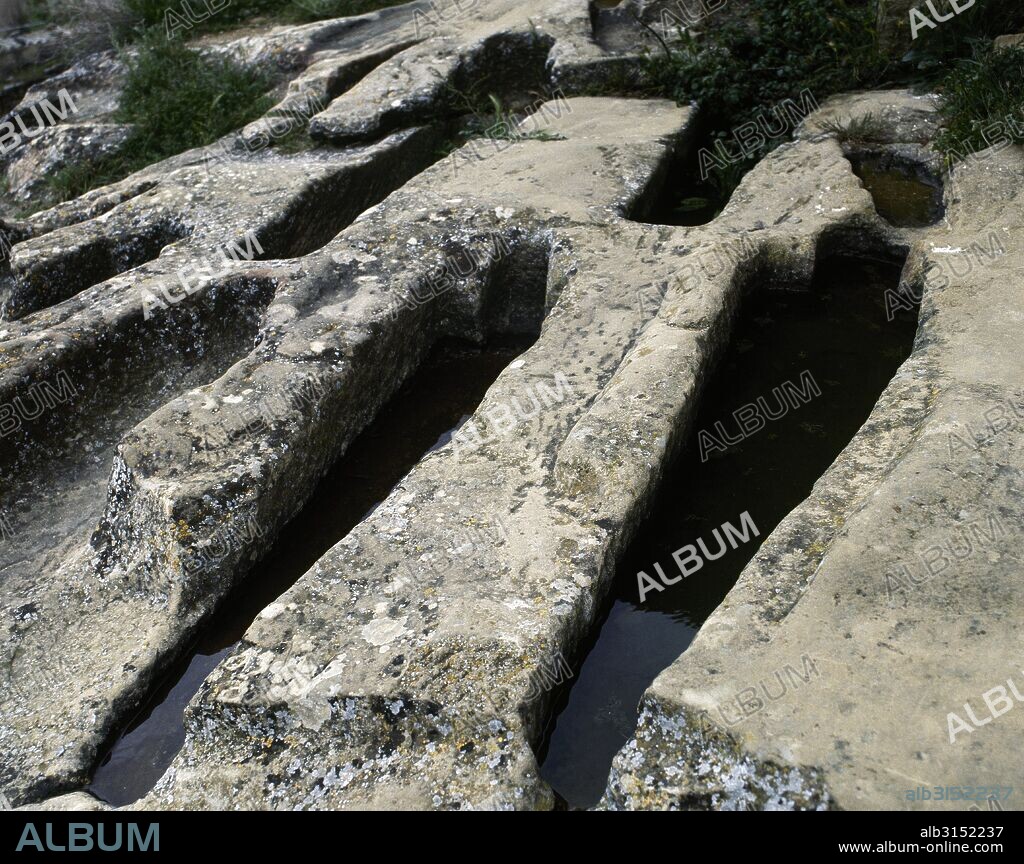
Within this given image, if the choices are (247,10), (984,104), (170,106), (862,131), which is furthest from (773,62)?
(247,10)

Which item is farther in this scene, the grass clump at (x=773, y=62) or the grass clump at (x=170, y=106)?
the grass clump at (x=170, y=106)

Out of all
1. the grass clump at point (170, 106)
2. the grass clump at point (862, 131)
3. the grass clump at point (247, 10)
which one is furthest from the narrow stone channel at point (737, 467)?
the grass clump at point (247, 10)

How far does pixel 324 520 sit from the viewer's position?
381 centimetres

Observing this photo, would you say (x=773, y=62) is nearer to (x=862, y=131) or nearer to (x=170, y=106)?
(x=862, y=131)

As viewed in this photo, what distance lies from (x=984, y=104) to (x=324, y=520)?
13.9ft

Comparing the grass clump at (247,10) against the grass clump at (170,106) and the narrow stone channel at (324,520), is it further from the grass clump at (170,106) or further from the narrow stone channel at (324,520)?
the narrow stone channel at (324,520)

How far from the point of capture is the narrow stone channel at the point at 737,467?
2.80m

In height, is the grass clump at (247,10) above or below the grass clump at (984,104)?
above

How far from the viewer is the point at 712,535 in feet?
11.1

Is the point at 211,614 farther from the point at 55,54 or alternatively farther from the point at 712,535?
the point at 55,54

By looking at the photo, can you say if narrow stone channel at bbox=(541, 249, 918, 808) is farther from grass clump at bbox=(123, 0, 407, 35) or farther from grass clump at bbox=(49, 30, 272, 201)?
grass clump at bbox=(123, 0, 407, 35)

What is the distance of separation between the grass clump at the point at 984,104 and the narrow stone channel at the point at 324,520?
2.61 m

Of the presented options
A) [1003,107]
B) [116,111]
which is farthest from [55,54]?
[1003,107]

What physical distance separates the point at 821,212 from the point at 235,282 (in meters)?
3.07
